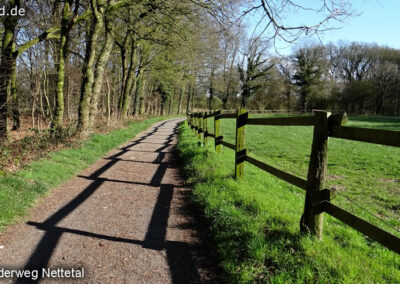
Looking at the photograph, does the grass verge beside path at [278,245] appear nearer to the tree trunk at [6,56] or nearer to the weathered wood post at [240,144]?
the weathered wood post at [240,144]

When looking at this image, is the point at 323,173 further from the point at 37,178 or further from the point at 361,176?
the point at 361,176

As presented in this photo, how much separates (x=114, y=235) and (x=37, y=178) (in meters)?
2.82

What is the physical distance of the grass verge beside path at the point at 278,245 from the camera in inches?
90.3

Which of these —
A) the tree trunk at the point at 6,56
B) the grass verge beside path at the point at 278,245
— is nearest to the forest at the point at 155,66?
the tree trunk at the point at 6,56

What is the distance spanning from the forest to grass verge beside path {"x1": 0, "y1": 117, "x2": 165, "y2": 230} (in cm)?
206

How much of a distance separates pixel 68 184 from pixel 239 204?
391 centimetres

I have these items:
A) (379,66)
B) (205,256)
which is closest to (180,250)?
(205,256)

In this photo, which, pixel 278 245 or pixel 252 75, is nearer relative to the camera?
pixel 278 245

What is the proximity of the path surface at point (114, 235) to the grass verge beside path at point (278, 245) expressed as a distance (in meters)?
0.35

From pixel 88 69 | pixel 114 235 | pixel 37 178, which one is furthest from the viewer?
pixel 88 69

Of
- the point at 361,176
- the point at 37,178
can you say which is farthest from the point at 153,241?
the point at 361,176

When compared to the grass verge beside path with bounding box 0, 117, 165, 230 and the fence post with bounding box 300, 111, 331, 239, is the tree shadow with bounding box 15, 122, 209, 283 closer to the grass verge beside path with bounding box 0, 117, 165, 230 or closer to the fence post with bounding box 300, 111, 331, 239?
the grass verge beside path with bounding box 0, 117, 165, 230

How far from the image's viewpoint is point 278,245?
9.08 ft

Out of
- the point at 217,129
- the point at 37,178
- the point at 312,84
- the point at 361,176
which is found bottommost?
the point at 361,176
